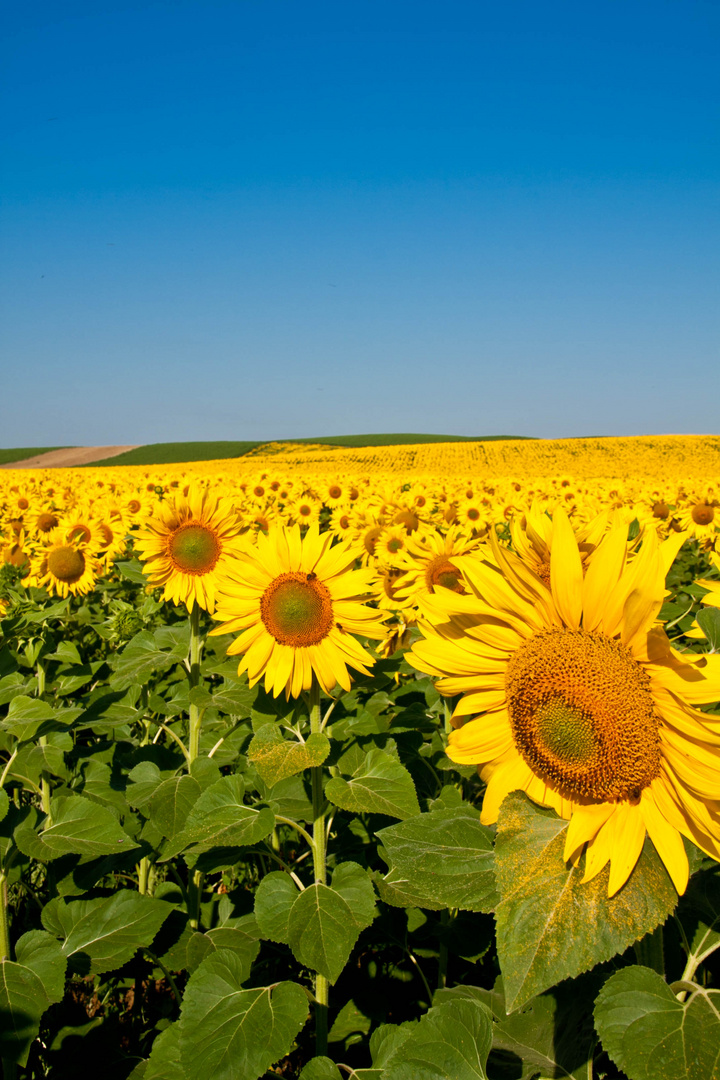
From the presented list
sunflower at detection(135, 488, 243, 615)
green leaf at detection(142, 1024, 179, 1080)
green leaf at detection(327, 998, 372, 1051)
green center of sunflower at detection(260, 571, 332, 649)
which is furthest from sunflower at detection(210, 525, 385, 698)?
green leaf at detection(327, 998, 372, 1051)

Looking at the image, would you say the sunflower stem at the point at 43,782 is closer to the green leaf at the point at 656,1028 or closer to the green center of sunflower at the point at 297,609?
the green center of sunflower at the point at 297,609

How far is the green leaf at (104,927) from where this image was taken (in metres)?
2.31

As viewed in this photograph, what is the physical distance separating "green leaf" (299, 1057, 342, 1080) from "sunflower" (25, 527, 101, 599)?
16.5 feet

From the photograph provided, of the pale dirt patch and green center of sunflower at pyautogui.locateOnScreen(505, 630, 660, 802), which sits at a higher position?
the pale dirt patch

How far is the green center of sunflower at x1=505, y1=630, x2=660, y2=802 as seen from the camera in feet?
4.04

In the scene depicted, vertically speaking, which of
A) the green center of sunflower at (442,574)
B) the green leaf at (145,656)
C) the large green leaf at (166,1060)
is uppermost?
the green center of sunflower at (442,574)

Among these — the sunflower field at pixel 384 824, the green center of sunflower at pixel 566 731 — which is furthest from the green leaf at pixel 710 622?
the green center of sunflower at pixel 566 731

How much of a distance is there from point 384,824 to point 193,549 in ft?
5.56

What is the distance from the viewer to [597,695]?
4.08ft

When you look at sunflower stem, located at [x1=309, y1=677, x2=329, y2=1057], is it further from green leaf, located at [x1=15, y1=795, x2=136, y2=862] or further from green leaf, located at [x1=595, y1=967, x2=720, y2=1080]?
green leaf, located at [x1=595, y1=967, x2=720, y2=1080]

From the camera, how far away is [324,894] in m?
2.19

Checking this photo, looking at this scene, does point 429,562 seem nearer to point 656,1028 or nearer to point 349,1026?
point 349,1026

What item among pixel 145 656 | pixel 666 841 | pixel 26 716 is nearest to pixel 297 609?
pixel 145 656

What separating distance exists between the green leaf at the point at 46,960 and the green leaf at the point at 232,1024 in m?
0.42
